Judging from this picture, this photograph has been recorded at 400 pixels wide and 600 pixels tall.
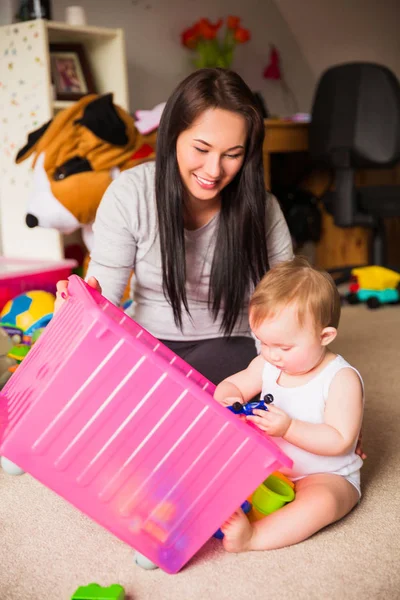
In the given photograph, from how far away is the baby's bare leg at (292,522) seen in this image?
35.7 inches

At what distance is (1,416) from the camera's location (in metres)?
0.95

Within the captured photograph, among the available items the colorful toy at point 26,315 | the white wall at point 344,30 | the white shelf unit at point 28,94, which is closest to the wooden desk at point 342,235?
the white wall at point 344,30

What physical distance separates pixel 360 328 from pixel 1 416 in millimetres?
1491

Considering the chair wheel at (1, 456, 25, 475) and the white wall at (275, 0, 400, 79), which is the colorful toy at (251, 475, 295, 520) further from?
the white wall at (275, 0, 400, 79)

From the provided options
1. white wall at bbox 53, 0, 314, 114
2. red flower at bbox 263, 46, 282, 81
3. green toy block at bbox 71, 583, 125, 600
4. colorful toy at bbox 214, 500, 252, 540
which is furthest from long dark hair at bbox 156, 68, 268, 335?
red flower at bbox 263, 46, 282, 81

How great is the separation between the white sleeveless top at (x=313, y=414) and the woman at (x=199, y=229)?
1.01ft

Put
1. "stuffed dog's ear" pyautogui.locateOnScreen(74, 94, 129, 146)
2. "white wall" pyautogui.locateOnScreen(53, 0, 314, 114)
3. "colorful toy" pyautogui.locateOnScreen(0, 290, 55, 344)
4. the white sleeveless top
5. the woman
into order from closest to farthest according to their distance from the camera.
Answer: the white sleeveless top < the woman < "colorful toy" pyautogui.locateOnScreen(0, 290, 55, 344) < "stuffed dog's ear" pyautogui.locateOnScreen(74, 94, 129, 146) < "white wall" pyautogui.locateOnScreen(53, 0, 314, 114)

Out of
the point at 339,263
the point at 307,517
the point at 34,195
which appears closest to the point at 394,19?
the point at 339,263

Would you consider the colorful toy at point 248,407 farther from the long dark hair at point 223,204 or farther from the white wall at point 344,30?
→ the white wall at point 344,30

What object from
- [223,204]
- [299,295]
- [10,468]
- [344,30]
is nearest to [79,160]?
[223,204]

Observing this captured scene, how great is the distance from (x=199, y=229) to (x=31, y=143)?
95cm

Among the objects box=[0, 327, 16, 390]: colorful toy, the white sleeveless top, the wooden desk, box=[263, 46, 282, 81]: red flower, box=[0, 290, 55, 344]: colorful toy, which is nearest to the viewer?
the white sleeveless top

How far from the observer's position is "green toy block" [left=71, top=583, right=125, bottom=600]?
80 centimetres

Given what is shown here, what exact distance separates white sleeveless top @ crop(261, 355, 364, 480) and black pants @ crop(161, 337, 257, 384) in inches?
11.6
